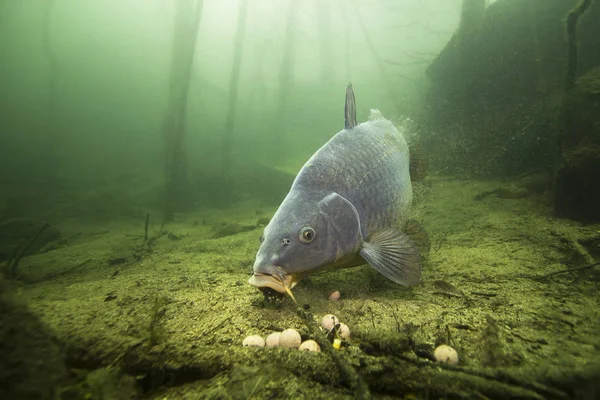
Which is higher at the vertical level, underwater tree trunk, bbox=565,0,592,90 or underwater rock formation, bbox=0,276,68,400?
underwater tree trunk, bbox=565,0,592,90

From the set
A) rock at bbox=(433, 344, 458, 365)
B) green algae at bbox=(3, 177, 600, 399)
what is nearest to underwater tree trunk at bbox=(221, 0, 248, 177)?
green algae at bbox=(3, 177, 600, 399)

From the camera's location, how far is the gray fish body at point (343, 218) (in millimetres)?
2006

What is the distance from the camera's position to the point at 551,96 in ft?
26.7

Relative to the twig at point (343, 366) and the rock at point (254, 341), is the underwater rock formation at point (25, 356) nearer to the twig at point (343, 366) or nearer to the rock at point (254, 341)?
the rock at point (254, 341)

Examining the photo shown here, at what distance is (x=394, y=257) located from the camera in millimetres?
2258

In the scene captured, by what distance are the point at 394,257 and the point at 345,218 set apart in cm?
53

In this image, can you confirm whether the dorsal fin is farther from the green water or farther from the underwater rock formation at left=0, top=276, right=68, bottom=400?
the underwater rock formation at left=0, top=276, right=68, bottom=400

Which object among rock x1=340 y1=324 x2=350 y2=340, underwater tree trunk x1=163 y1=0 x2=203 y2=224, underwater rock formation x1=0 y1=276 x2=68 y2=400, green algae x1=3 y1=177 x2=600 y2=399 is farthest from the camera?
underwater tree trunk x1=163 y1=0 x2=203 y2=224

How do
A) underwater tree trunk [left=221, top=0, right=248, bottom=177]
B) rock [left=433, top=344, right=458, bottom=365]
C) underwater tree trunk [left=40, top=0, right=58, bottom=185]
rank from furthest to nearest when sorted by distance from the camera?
1. underwater tree trunk [left=40, top=0, right=58, bottom=185]
2. underwater tree trunk [left=221, top=0, right=248, bottom=177]
3. rock [left=433, top=344, right=458, bottom=365]

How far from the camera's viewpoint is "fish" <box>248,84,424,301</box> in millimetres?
2004

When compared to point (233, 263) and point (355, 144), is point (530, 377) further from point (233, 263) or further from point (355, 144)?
point (233, 263)

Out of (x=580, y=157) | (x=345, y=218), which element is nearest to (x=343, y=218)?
(x=345, y=218)

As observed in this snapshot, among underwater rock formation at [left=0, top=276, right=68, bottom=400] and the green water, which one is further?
the green water

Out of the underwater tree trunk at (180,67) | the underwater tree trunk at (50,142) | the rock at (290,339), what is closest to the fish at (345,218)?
the rock at (290,339)
